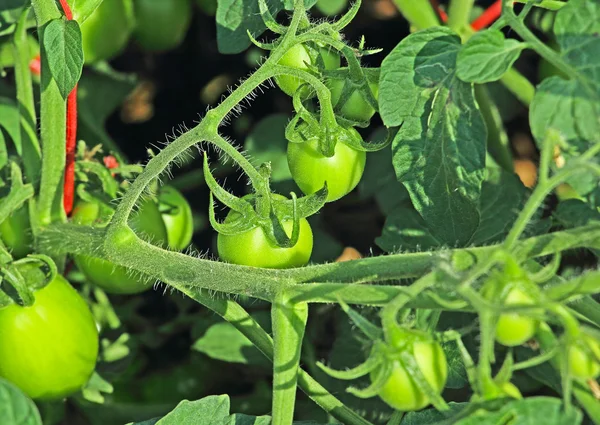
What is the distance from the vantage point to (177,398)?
174cm

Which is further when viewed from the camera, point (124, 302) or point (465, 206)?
point (124, 302)

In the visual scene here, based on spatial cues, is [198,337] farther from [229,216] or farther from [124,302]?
[229,216]

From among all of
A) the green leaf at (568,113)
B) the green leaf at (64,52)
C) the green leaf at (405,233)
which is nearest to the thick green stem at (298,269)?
the green leaf at (568,113)

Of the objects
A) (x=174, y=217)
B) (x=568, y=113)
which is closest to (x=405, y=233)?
(x=174, y=217)

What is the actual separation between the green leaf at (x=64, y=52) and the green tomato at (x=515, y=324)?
62cm

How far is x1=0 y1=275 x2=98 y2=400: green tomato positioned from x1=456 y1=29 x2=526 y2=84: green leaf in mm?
682

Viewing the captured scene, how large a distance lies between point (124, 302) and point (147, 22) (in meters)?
0.60

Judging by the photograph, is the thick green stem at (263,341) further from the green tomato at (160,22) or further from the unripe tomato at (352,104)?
the green tomato at (160,22)

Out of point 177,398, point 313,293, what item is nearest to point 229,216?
point 313,293

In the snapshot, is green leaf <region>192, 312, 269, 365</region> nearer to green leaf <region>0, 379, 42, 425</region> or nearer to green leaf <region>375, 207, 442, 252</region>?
green leaf <region>375, 207, 442, 252</region>

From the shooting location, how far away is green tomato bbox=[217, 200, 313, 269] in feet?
3.50

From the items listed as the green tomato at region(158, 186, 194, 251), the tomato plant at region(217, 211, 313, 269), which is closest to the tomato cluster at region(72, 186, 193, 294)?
the green tomato at region(158, 186, 194, 251)

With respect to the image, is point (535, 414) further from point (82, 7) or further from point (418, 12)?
point (418, 12)

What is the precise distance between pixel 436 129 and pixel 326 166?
157 mm
